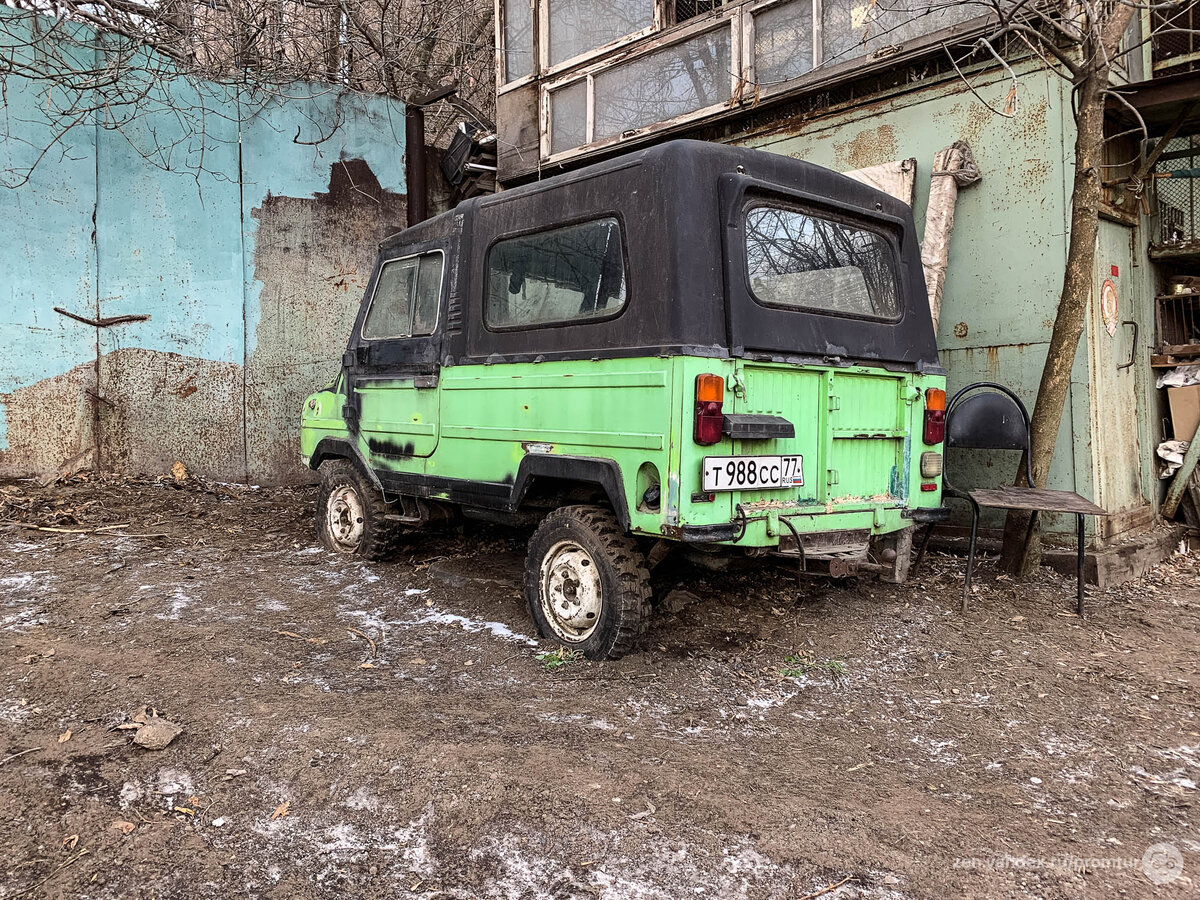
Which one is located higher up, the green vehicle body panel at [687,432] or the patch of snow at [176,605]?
the green vehicle body panel at [687,432]

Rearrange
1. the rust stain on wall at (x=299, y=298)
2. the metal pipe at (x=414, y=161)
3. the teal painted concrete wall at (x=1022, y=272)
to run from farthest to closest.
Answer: the metal pipe at (x=414, y=161), the rust stain on wall at (x=299, y=298), the teal painted concrete wall at (x=1022, y=272)

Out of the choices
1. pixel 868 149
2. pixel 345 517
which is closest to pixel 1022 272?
pixel 868 149

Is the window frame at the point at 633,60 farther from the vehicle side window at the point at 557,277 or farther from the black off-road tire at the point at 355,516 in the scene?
the black off-road tire at the point at 355,516

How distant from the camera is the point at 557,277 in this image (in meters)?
4.10

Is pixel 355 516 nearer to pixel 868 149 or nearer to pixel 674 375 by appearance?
pixel 674 375

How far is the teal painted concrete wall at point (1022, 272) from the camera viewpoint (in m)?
5.35

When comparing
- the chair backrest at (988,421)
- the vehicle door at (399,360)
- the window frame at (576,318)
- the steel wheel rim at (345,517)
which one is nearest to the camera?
the window frame at (576,318)

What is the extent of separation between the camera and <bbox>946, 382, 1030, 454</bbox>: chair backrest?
5.14m

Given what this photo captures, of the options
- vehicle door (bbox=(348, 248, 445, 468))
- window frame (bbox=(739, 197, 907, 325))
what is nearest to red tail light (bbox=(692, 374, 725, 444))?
window frame (bbox=(739, 197, 907, 325))

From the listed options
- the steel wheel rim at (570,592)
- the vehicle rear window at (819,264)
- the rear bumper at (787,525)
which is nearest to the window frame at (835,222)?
the vehicle rear window at (819,264)

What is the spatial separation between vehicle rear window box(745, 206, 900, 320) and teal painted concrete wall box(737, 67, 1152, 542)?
174cm

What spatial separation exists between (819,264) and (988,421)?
203 cm

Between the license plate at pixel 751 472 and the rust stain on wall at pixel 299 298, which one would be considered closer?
the license plate at pixel 751 472

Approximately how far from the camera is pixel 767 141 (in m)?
7.11
